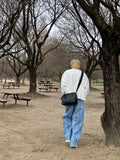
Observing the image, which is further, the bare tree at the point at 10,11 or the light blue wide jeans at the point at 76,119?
the bare tree at the point at 10,11

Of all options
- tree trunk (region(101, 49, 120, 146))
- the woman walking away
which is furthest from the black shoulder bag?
tree trunk (region(101, 49, 120, 146))

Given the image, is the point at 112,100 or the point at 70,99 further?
the point at 112,100

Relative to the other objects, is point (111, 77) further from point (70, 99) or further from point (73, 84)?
point (70, 99)

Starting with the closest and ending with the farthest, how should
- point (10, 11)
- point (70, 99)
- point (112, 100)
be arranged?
point (70, 99), point (112, 100), point (10, 11)

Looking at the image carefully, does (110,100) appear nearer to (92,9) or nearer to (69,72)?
(69,72)

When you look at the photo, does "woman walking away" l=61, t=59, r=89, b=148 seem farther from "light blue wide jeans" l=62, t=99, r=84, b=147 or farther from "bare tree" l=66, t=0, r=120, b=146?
"bare tree" l=66, t=0, r=120, b=146

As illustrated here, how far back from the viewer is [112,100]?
14.1 feet

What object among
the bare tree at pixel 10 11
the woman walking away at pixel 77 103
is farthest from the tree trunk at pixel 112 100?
the bare tree at pixel 10 11

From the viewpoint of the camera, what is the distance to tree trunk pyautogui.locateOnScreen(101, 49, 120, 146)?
13.8 feet

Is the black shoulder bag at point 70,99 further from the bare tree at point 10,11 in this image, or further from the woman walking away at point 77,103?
the bare tree at point 10,11

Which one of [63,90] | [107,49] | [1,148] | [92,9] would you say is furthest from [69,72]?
[1,148]

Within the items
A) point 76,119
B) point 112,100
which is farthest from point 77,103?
point 112,100

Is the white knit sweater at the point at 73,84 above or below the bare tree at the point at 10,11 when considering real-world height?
below

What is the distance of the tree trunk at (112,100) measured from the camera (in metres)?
4.20
